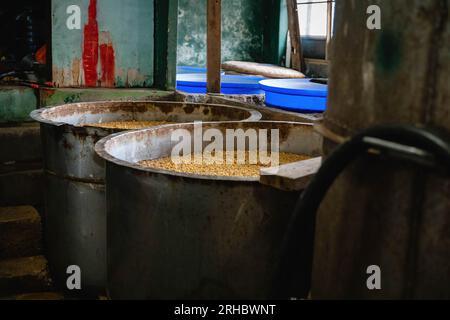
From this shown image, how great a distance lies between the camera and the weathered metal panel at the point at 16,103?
15.3 feet

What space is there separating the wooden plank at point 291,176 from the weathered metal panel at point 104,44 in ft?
12.1

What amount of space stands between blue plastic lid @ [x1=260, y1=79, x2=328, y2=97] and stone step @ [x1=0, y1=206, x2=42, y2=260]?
226 centimetres

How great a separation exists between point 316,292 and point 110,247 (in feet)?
3.84

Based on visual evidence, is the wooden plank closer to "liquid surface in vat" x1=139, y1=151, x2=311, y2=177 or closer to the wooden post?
"liquid surface in vat" x1=139, y1=151, x2=311, y2=177

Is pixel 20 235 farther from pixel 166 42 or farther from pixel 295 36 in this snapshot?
pixel 295 36

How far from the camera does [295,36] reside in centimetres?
963

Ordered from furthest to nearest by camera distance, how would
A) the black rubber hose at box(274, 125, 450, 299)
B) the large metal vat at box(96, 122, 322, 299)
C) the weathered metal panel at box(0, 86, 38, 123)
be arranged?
1. the weathered metal panel at box(0, 86, 38, 123)
2. the large metal vat at box(96, 122, 322, 299)
3. the black rubber hose at box(274, 125, 450, 299)

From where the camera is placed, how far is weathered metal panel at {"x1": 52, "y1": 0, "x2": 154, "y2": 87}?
496 centimetres

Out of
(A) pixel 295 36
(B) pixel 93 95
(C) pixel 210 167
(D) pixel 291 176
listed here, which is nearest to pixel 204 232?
(D) pixel 291 176

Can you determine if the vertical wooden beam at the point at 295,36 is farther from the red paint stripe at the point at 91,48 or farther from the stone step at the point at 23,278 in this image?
the stone step at the point at 23,278

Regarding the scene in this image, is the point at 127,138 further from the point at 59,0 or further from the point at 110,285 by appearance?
the point at 59,0

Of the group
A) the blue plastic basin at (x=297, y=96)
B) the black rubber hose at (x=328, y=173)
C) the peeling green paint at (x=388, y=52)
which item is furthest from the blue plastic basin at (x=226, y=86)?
the peeling green paint at (x=388, y=52)

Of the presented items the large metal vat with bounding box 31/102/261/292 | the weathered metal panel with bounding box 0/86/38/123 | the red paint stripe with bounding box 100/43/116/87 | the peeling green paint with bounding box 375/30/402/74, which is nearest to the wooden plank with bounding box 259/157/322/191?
the peeling green paint with bounding box 375/30/402/74
